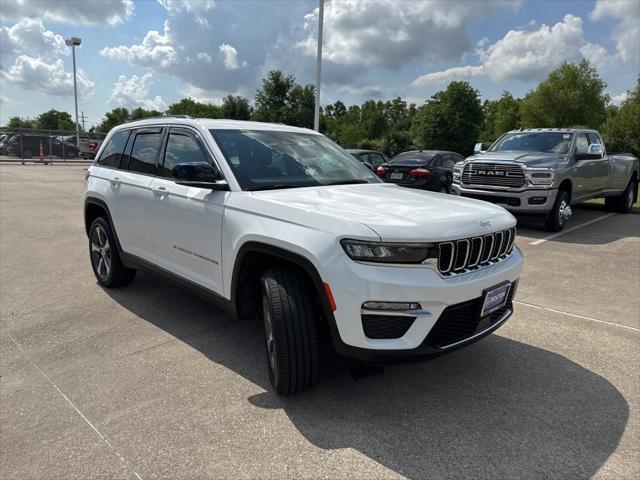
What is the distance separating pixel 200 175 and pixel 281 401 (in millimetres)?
1646

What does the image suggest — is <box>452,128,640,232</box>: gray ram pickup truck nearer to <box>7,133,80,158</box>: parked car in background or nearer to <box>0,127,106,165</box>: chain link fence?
<box>0,127,106,165</box>: chain link fence

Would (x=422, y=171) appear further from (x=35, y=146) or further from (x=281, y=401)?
(x=35, y=146)

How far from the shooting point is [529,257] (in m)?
7.03

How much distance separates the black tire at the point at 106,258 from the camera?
16.6ft

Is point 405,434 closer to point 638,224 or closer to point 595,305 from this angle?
point 595,305

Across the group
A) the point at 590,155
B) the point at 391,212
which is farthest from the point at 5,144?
the point at 391,212

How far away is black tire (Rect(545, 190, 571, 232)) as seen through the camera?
29.2ft

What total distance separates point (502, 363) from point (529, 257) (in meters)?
3.89

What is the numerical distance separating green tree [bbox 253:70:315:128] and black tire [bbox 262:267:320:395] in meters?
53.0

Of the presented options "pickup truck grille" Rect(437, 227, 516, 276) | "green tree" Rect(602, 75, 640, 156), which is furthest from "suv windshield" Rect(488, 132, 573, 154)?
"green tree" Rect(602, 75, 640, 156)

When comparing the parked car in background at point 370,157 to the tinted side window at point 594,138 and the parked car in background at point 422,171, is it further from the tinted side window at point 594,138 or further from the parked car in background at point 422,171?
the tinted side window at point 594,138

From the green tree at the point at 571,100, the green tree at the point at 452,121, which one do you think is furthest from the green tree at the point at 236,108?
the green tree at the point at 571,100

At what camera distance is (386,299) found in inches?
98.8

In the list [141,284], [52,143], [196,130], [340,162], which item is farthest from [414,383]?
[52,143]
